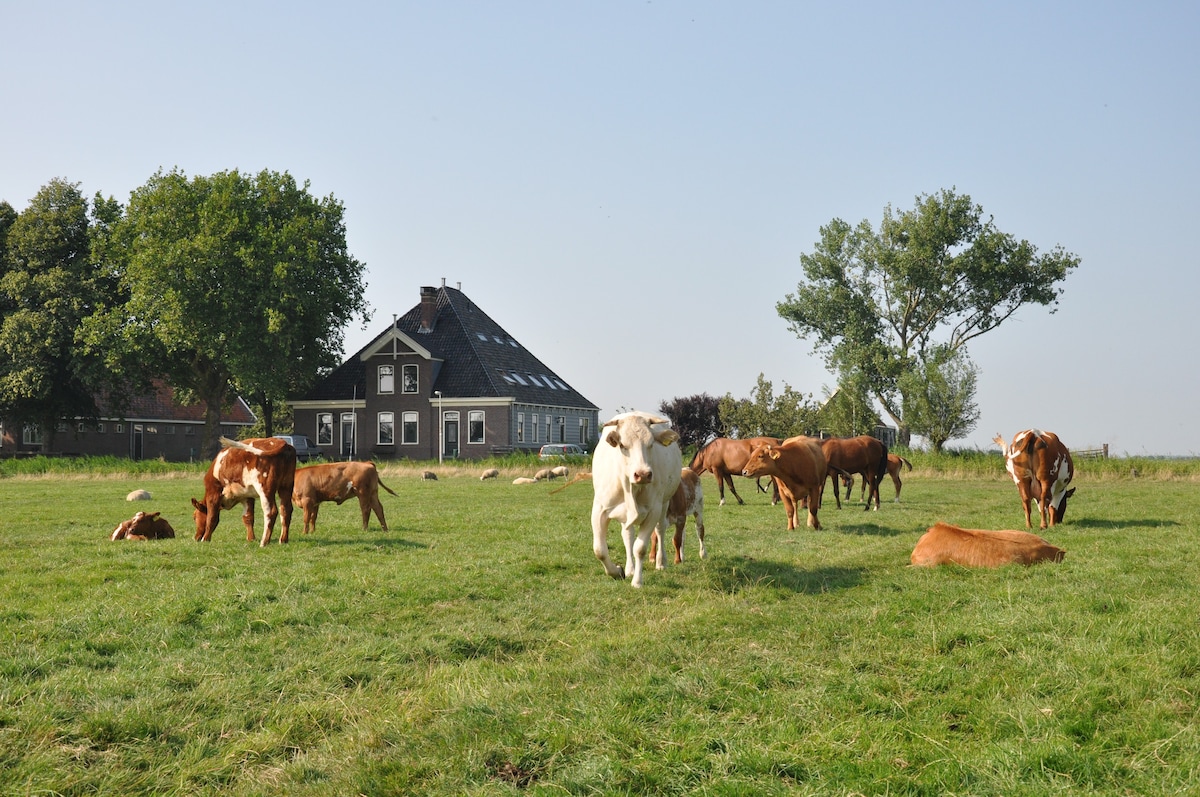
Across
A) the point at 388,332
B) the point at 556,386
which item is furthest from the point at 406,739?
the point at 556,386

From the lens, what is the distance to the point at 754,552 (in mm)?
12492

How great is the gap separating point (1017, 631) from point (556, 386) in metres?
54.1

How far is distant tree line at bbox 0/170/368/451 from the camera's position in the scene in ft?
157

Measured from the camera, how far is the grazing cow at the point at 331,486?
14703mm


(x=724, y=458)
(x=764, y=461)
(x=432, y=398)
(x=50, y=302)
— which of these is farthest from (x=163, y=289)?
(x=764, y=461)

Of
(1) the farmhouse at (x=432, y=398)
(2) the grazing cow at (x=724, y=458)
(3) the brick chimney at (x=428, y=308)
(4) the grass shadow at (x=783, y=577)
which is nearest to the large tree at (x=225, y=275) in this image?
(1) the farmhouse at (x=432, y=398)

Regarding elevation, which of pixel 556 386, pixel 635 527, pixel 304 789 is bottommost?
pixel 304 789

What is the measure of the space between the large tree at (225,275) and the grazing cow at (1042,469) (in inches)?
1540

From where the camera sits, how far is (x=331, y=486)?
14.8m

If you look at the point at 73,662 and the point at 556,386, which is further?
the point at 556,386

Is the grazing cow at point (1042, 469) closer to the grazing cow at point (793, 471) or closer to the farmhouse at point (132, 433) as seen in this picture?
the grazing cow at point (793, 471)

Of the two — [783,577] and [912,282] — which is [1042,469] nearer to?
[783,577]

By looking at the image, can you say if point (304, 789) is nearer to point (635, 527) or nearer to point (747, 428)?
point (635, 527)

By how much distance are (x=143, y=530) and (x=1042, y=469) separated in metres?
14.2
